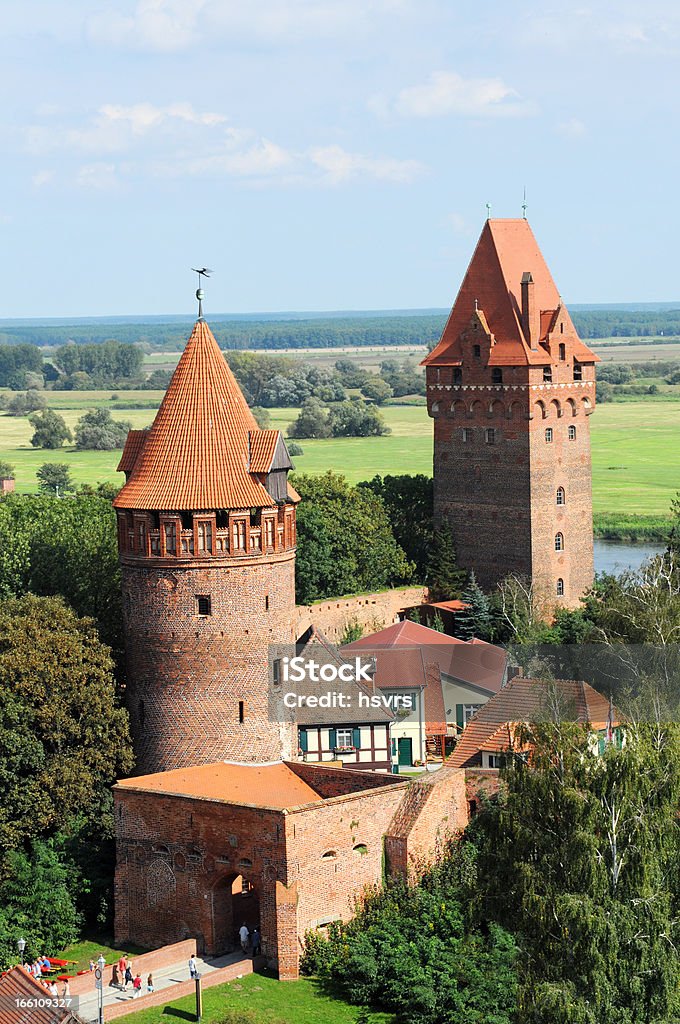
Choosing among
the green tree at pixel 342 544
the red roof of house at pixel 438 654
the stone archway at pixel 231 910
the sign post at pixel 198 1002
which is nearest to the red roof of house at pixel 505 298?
the green tree at pixel 342 544

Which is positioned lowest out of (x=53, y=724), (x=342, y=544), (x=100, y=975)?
(x=100, y=975)

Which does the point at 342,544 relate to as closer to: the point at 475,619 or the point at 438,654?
the point at 475,619

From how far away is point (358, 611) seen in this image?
248 feet

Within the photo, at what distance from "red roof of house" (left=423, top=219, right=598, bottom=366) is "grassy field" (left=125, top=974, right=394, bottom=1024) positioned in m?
38.2

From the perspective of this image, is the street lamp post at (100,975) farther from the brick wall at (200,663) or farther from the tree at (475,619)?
the tree at (475,619)

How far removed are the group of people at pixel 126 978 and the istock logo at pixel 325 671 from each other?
36.6ft

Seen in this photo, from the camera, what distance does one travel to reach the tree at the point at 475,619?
74688 millimetres

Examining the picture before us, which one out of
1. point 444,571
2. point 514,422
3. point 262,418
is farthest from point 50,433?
point 514,422

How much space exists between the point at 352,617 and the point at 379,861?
2888cm

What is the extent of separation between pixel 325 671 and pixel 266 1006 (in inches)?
647

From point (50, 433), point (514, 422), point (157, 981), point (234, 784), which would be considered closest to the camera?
point (157, 981)

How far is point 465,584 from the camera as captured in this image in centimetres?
7981

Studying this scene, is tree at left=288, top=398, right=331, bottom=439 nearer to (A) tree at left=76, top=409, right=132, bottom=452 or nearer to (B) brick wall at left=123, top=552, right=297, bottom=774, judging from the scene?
(A) tree at left=76, top=409, right=132, bottom=452

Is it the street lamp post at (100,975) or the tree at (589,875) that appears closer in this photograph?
the tree at (589,875)
